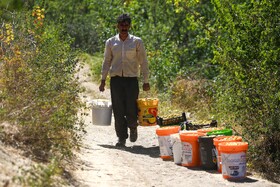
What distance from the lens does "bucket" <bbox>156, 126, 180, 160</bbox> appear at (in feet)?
36.3

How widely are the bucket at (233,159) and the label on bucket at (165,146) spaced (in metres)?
1.60

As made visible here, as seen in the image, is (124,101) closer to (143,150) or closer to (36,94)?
(143,150)

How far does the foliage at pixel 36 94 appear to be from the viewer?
9023 millimetres

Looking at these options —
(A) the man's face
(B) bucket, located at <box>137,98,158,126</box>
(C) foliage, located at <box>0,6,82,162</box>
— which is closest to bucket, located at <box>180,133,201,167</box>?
(C) foliage, located at <box>0,6,82,162</box>

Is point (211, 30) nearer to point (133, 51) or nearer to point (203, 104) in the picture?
point (203, 104)

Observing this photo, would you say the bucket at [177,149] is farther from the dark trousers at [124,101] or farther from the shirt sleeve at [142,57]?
the shirt sleeve at [142,57]

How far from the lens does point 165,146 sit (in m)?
11.1

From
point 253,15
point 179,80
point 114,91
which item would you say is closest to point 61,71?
point 114,91

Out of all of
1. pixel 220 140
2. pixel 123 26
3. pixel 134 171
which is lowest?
pixel 134 171

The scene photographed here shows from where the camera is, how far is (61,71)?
41.5 ft

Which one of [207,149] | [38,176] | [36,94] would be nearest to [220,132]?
[207,149]

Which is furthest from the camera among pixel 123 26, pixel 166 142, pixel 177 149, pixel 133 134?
pixel 133 134

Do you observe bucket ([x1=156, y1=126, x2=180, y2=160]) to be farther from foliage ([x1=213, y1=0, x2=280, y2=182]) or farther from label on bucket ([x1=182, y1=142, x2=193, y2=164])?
foliage ([x1=213, y1=0, x2=280, y2=182])

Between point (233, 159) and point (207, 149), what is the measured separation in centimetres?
66
